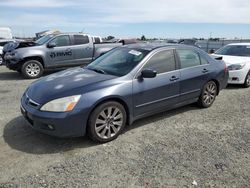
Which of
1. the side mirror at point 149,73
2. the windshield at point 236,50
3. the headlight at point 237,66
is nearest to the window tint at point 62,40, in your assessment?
the windshield at point 236,50

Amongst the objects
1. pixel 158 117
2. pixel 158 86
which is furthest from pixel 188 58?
pixel 158 117

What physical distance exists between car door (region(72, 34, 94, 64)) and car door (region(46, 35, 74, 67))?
0.23m

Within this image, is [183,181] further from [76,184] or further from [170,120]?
[170,120]

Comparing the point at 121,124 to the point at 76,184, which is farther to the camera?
the point at 121,124

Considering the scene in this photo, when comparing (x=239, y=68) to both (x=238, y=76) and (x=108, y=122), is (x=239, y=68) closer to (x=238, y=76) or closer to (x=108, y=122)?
(x=238, y=76)

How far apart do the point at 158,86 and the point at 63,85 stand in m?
1.69

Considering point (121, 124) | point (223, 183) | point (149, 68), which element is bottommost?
point (223, 183)

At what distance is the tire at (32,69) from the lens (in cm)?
973

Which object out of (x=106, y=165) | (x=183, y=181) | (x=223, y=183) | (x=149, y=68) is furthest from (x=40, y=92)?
(x=223, y=183)

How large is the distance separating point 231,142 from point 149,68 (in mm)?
1855

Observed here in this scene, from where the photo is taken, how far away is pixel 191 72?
210 inches

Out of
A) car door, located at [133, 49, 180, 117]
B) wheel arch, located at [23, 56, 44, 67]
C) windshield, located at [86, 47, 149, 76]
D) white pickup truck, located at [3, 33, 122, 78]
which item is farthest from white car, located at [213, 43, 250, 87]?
wheel arch, located at [23, 56, 44, 67]

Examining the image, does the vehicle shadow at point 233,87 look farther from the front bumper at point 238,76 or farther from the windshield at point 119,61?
the windshield at point 119,61

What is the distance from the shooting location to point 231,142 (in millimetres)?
4246
